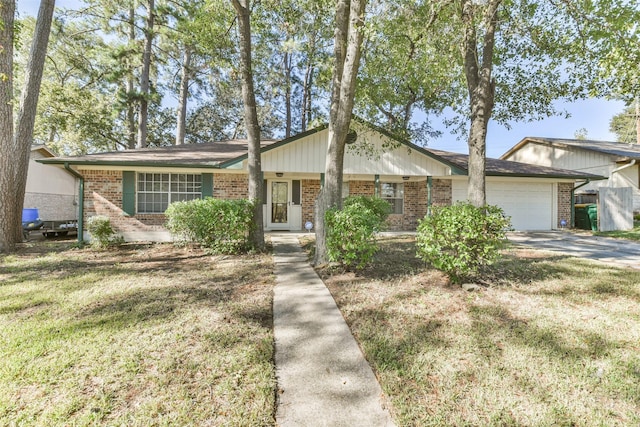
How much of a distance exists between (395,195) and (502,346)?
1036 centimetres

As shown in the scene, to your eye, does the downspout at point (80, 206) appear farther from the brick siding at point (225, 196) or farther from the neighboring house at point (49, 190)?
the neighboring house at point (49, 190)

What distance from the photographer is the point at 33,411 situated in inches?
76.4

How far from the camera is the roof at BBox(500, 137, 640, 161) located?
15977 millimetres

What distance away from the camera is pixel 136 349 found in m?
2.71

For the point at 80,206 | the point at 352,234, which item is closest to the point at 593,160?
the point at 352,234

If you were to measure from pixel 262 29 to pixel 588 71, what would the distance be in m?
8.32

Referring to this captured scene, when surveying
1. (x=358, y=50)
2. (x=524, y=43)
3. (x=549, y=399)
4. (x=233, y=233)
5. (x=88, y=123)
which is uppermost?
(x=88, y=123)

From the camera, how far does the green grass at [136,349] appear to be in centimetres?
198

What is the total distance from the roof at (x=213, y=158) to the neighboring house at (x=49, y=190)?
16.6 feet

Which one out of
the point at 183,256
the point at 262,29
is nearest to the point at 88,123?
the point at 262,29

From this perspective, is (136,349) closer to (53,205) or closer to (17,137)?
(17,137)

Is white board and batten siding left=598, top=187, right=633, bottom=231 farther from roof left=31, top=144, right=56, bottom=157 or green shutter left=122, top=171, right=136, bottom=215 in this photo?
roof left=31, top=144, right=56, bottom=157

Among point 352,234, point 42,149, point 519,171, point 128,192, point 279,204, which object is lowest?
point 352,234

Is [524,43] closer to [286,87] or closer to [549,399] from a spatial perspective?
[549,399]
